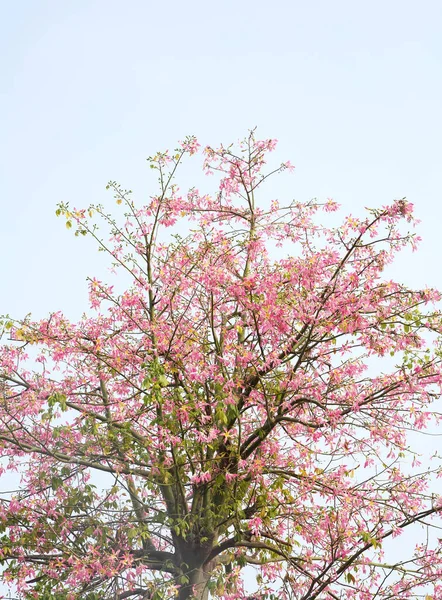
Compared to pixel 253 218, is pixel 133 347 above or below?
below

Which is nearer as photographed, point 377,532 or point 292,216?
point 377,532

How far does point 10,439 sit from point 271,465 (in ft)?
10.8

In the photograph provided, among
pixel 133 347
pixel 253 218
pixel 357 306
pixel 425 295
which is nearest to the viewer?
pixel 357 306

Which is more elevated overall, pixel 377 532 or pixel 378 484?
pixel 378 484

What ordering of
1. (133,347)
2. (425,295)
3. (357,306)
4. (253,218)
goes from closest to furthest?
(357,306) → (425,295) → (133,347) → (253,218)

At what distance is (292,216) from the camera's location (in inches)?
432

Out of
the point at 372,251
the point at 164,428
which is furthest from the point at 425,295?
the point at 164,428

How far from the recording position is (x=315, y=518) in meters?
9.20

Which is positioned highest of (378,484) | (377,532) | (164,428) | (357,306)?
(357,306)

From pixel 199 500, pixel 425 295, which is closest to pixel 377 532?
pixel 199 500

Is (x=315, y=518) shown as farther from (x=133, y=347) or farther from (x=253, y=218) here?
(x=253, y=218)

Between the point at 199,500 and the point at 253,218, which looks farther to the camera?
the point at 253,218

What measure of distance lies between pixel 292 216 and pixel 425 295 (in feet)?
8.84

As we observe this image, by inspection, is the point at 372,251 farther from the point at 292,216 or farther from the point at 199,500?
the point at 199,500
